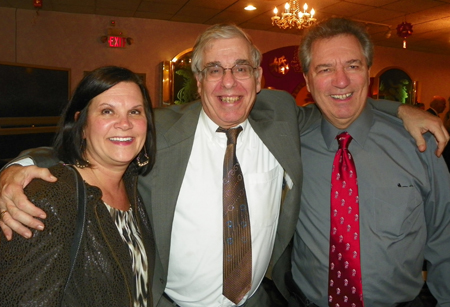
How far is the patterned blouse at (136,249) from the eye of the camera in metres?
1.35

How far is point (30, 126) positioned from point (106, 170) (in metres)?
5.13

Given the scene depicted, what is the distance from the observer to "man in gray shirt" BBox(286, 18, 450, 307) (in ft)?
5.27

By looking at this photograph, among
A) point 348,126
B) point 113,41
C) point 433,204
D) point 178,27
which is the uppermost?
point 178,27

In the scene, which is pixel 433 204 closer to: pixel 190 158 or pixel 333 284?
pixel 333 284

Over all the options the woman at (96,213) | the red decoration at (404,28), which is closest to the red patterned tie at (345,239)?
the woman at (96,213)

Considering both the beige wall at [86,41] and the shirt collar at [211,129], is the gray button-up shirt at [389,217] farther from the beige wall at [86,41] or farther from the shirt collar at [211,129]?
the beige wall at [86,41]

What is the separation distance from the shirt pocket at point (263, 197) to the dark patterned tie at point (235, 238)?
0.20ft

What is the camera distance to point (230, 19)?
22.2ft

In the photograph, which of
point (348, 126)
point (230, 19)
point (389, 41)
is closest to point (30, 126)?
point (230, 19)

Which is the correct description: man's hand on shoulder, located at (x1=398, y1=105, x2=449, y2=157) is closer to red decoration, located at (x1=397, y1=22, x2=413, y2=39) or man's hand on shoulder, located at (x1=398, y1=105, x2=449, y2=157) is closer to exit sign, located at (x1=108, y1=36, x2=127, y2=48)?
red decoration, located at (x1=397, y1=22, x2=413, y2=39)

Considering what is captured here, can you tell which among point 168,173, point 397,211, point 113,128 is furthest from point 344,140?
point 113,128

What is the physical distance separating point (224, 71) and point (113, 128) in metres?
0.67

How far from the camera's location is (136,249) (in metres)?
1.39

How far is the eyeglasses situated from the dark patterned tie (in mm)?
468
